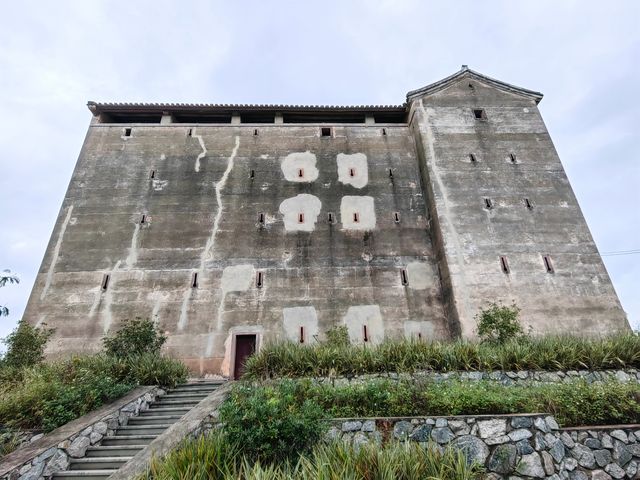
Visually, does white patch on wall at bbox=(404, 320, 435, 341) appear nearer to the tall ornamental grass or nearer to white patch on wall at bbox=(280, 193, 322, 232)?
the tall ornamental grass

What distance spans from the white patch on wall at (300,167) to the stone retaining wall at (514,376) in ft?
32.6

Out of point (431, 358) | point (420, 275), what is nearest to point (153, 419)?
point (431, 358)

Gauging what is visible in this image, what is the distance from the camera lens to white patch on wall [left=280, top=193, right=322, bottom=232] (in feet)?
50.3

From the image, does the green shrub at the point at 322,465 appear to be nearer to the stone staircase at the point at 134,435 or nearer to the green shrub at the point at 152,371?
the stone staircase at the point at 134,435

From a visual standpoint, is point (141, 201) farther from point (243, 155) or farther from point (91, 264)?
point (243, 155)

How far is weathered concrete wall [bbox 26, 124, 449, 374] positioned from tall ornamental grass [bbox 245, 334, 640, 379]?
4.47m

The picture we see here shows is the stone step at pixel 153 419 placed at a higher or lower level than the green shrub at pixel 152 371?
lower

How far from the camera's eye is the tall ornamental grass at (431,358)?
848 centimetres

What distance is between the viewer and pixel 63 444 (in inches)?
233

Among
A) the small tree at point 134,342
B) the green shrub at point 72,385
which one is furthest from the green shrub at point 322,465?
the small tree at point 134,342

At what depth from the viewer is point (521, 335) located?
11.8m

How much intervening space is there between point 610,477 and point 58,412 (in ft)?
29.6

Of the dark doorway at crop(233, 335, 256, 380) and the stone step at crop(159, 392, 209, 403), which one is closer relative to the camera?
the stone step at crop(159, 392, 209, 403)

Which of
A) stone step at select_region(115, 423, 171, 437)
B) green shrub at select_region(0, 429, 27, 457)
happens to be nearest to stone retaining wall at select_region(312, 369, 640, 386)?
stone step at select_region(115, 423, 171, 437)
